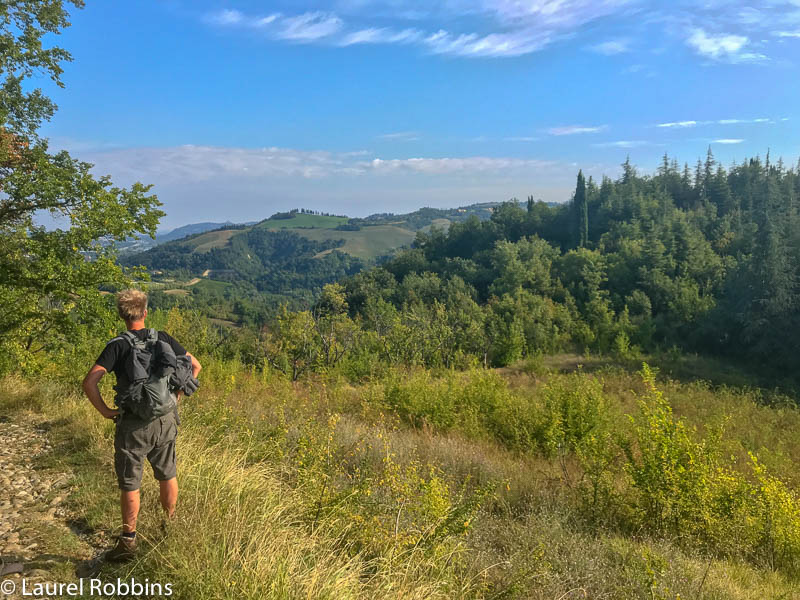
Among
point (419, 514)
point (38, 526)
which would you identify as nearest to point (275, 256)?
point (38, 526)

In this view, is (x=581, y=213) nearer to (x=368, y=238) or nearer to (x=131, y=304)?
(x=131, y=304)

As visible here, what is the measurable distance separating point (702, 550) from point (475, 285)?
52.5 meters

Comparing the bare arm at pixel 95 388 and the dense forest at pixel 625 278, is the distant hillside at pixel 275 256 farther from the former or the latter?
the bare arm at pixel 95 388

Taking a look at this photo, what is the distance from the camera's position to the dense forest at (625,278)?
32.8 m

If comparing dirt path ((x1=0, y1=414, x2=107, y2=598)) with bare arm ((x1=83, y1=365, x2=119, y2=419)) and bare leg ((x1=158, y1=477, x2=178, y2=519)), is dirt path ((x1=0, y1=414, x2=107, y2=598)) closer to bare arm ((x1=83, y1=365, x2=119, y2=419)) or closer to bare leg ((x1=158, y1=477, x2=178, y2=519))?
bare leg ((x1=158, y1=477, x2=178, y2=519))

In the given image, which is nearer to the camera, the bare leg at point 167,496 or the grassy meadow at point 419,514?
the grassy meadow at point 419,514

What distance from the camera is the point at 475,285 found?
57312 millimetres

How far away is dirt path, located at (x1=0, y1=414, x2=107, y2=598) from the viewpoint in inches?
122

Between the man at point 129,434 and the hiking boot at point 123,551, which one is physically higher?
the man at point 129,434

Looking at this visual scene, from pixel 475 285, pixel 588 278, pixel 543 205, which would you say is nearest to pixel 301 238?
pixel 543 205

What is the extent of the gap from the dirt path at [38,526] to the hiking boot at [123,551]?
137 millimetres

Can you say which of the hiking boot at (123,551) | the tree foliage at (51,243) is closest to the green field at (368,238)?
the tree foliage at (51,243)

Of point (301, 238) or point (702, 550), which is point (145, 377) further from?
point (301, 238)

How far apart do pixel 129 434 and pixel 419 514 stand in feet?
8.28
